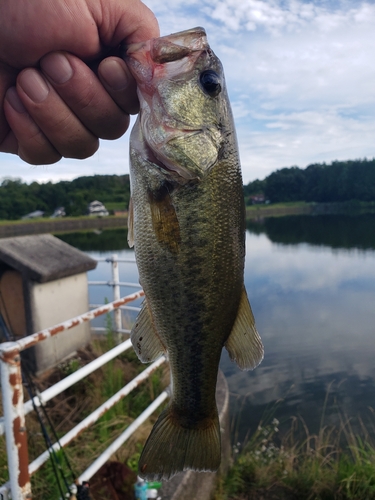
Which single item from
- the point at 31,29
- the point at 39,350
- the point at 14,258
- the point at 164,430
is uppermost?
the point at 31,29

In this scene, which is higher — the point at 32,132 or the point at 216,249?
the point at 32,132

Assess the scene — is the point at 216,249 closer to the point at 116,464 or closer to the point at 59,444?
the point at 59,444

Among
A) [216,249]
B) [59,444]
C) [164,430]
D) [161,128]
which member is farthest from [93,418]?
[161,128]

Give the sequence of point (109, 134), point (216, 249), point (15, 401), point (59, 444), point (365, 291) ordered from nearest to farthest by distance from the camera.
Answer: point (216, 249)
point (109, 134)
point (15, 401)
point (59, 444)
point (365, 291)

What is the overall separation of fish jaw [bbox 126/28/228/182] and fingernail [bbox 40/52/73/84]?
24cm

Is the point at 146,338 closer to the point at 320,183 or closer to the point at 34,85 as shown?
the point at 34,85

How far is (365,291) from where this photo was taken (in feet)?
57.4

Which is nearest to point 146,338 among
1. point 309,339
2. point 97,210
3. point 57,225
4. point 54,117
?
point 54,117

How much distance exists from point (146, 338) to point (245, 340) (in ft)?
1.44

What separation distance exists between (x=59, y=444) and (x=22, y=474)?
1.13 ft

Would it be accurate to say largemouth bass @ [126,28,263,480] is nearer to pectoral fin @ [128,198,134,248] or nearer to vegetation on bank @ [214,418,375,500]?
pectoral fin @ [128,198,134,248]

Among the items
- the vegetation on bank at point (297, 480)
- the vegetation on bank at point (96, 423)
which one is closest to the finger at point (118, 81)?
the vegetation on bank at point (96, 423)

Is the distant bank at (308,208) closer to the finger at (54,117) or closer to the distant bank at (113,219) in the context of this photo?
the distant bank at (113,219)

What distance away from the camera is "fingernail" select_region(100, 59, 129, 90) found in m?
1.63
